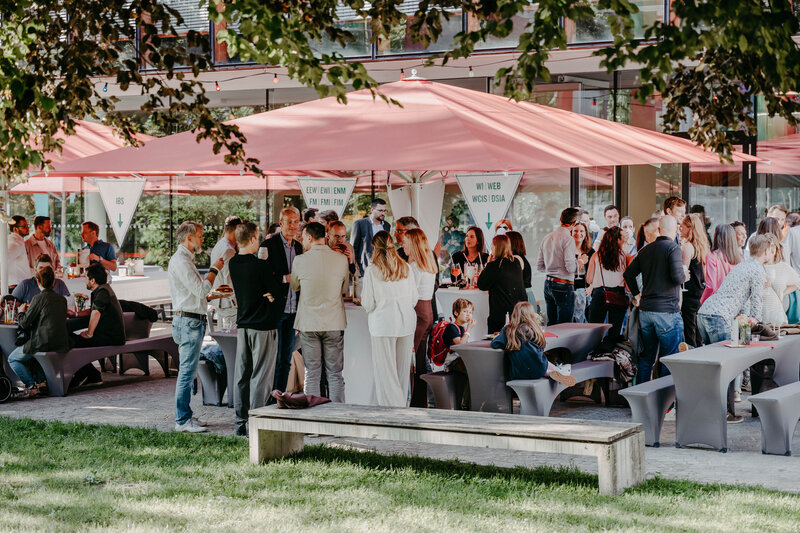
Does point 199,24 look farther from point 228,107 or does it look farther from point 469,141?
point 469,141

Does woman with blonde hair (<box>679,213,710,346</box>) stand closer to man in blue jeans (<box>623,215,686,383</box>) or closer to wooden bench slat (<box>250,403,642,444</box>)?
man in blue jeans (<box>623,215,686,383</box>)

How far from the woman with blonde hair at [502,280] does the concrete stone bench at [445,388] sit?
133cm

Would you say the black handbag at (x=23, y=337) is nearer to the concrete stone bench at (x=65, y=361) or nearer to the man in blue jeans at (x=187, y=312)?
the concrete stone bench at (x=65, y=361)

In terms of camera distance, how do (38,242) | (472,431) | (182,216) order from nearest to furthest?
(472,431), (38,242), (182,216)

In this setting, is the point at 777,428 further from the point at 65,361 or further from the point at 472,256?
the point at 65,361

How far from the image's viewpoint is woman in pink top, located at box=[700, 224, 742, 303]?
10250 mm

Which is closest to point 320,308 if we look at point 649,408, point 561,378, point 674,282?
point 561,378

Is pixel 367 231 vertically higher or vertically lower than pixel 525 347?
higher

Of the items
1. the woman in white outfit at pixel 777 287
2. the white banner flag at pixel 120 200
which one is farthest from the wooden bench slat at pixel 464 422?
the white banner flag at pixel 120 200

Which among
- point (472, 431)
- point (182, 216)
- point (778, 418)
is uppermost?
point (182, 216)

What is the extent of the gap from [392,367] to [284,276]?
1.34 meters

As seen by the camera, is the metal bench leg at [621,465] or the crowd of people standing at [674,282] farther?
the crowd of people standing at [674,282]

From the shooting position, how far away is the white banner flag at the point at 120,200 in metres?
12.3

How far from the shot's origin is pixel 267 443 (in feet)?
24.9
